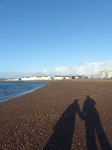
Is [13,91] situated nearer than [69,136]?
No

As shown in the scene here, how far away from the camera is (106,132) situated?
6.52m

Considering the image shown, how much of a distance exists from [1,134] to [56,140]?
2.68 m

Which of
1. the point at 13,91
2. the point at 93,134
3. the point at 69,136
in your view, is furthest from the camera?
the point at 13,91

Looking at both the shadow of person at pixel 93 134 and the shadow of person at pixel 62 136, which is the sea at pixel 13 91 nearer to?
the shadow of person at pixel 62 136

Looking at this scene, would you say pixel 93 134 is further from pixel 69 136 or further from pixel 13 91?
pixel 13 91

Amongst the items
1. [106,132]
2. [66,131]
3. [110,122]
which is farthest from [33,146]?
[110,122]

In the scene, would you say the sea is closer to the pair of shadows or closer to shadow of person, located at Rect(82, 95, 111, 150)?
the pair of shadows

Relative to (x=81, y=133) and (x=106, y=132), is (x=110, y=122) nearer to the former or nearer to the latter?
(x=106, y=132)

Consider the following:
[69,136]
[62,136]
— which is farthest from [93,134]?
[62,136]

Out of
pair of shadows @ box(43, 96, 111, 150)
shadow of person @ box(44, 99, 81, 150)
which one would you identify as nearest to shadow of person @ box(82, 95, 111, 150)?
pair of shadows @ box(43, 96, 111, 150)

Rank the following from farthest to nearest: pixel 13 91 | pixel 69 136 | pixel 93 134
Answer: pixel 13 91 < pixel 93 134 < pixel 69 136

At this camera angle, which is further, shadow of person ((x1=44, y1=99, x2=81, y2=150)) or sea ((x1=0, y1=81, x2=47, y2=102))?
sea ((x1=0, y1=81, x2=47, y2=102))

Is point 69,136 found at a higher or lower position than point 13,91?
higher

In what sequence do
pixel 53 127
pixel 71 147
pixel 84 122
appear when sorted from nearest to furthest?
1. pixel 71 147
2. pixel 53 127
3. pixel 84 122
